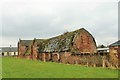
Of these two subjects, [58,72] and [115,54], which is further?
[115,54]

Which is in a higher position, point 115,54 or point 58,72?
point 115,54

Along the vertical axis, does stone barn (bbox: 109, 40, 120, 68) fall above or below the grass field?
Answer: above

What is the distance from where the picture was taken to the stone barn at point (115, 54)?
30.0 m

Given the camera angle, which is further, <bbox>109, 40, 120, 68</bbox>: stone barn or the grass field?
<bbox>109, 40, 120, 68</bbox>: stone barn

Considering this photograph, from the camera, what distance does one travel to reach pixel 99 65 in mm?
33875

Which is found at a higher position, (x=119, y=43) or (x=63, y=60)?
(x=119, y=43)

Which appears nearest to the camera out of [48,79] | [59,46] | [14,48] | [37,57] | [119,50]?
[48,79]

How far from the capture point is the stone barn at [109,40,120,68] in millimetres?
30047

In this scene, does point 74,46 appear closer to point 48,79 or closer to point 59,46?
point 59,46

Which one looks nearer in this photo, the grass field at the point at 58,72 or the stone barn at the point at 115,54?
the grass field at the point at 58,72

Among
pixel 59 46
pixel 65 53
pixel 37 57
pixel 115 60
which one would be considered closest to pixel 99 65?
pixel 115 60

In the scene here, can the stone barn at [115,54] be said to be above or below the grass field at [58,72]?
above

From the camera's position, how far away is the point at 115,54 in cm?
3052

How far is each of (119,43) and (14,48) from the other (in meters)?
135
